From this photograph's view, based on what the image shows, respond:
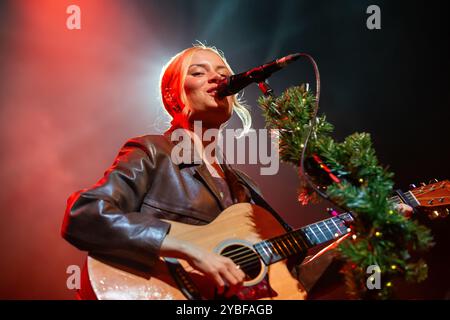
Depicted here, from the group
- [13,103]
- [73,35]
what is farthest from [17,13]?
[13,103]

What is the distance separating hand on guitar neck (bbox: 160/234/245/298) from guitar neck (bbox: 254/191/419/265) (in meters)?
0.26

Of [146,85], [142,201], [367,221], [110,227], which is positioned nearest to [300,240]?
[367,221]

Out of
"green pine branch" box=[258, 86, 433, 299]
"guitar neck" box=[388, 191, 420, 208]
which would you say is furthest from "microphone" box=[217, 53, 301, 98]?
"guitar neck" box=[388, 191, 420, 208]

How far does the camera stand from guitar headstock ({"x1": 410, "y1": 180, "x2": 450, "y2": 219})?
8.11 ft

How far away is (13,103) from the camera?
4020 mm

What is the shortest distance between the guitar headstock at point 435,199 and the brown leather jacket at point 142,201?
108cm

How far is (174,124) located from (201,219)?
0.87 meters

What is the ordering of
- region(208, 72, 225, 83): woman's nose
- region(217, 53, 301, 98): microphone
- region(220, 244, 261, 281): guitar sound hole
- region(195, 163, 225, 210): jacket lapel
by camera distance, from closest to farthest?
1. region(220, 244, 261, 281): guitar sound hole
2. region(217, 53, 301, 98): microphone
3. region(195, 163, 225, 210): jacket lapel
4. region(208, 72, 225, 83): woman's nose

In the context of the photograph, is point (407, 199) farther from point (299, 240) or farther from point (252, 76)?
point (252, 76)

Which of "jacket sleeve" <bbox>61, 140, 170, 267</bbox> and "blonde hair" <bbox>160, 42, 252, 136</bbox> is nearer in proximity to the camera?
"jacket sleeve" <bbox>61, 140, 170, 267</bbox>

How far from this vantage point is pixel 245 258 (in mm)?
1885

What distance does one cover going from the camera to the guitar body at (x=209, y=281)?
65.1 inches

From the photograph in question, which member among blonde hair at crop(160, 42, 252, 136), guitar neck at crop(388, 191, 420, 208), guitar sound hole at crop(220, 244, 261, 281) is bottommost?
guitar sound hole at crop(220, 244, 261, 281)

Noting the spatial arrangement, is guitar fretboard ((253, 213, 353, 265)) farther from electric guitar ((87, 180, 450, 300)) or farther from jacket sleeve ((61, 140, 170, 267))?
jacket sleeve ((61, 140, 170, 267))
